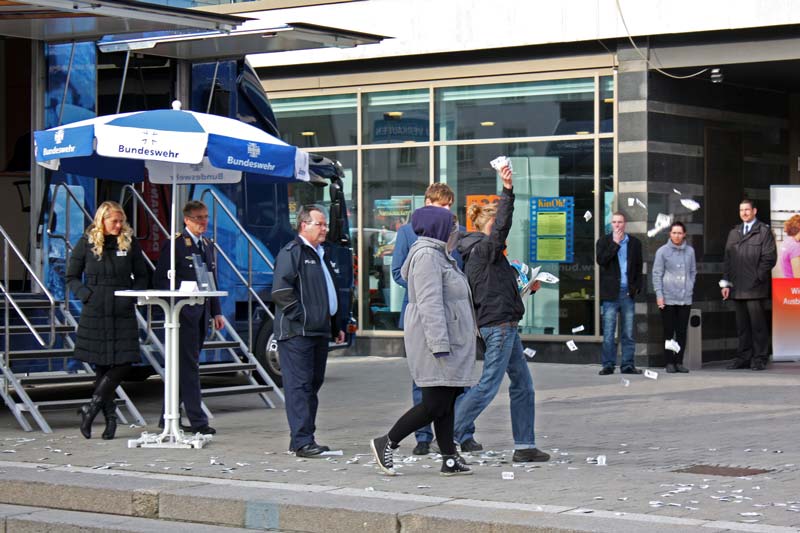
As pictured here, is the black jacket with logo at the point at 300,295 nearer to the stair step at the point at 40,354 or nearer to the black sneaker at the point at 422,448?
the black sneaker at the point at 422,448

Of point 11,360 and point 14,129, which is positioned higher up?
point 14,129

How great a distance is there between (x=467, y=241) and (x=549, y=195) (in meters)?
8.71

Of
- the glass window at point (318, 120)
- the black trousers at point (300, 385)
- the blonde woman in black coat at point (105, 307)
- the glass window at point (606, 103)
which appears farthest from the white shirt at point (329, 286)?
the glass window at point (318, 120)

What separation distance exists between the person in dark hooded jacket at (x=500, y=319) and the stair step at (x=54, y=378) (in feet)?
13.3

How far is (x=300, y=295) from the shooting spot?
388 inches

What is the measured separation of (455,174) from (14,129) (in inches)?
248

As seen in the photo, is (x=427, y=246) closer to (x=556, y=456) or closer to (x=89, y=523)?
(x=556, y=456)

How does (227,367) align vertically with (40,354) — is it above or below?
below

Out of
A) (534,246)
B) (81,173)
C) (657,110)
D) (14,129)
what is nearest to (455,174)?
(534,246)

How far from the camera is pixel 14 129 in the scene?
15.1 meters

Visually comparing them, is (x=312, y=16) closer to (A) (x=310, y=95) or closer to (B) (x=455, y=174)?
(A) (x=310, y=95)

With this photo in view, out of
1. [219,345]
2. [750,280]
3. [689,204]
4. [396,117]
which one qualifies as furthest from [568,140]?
[219,345]

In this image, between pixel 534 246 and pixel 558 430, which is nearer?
pixel 558 430

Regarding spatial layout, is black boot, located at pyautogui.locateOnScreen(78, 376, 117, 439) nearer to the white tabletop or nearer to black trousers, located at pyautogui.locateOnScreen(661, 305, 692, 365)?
the white tabletop
